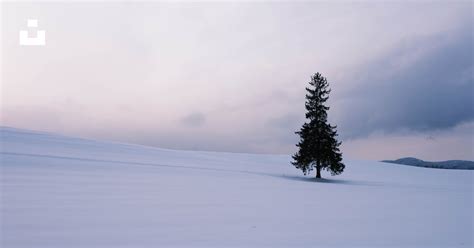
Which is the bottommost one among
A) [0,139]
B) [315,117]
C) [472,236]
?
[472,236]

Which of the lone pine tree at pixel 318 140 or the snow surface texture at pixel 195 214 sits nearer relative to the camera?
the snow surface texture at pixel 195 214

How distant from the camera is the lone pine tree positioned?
2858 cm

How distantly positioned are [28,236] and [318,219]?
8362mm

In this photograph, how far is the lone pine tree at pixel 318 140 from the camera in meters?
28.6

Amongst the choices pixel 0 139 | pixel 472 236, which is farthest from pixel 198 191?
pixel 0 139

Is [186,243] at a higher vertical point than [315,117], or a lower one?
lower

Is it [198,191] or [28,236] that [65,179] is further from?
[28,236]

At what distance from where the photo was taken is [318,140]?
94.7ft

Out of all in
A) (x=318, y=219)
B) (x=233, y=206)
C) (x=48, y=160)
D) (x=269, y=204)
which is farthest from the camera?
(x=48, y=160)

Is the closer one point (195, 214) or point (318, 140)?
point (195, 214)

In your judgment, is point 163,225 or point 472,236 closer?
point 163,225

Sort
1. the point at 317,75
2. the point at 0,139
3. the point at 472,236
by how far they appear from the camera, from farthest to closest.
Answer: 1. the point at 317,75
2. the point at 0,139
3. the point at 472,236

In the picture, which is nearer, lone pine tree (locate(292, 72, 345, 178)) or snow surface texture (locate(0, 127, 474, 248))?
snow surface texture (locate(0, 127, 474, 248))

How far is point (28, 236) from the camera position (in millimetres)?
8305
